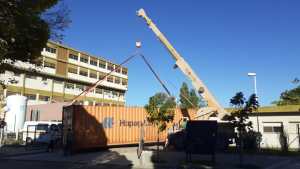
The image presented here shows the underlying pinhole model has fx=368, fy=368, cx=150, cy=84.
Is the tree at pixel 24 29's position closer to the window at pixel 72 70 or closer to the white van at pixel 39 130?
the white van at pixel 39 130

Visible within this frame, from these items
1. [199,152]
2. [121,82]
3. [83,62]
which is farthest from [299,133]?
[121,82]

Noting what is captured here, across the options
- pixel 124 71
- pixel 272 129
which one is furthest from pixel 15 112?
pixel 124 71

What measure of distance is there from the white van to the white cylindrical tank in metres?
13.0

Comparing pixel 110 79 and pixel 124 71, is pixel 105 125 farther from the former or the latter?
pixel 124 71

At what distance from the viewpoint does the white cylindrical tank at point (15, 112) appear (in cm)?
4241

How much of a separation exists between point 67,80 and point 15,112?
86.6 feet

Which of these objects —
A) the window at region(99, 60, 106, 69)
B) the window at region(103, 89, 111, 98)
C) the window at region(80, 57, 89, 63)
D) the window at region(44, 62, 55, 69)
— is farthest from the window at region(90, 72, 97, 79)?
the window at region(44, 62, 55, 69)

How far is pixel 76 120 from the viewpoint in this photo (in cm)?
2367

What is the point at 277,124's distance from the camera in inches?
1181

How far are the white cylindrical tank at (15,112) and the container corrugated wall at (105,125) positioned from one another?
1905cm

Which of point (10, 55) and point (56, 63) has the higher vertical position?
point (56, 63)

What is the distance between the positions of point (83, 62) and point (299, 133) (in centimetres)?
5271

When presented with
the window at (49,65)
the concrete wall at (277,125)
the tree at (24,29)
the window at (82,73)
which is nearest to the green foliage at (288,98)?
the concrete wall at (277,125)

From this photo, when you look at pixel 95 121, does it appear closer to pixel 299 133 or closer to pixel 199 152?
pixel 199 152
